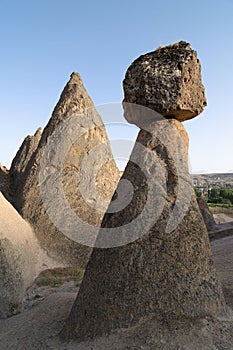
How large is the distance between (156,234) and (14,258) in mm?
3101

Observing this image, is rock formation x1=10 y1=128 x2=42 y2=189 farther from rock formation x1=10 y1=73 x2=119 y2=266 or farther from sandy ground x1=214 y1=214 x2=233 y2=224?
sandy ground x1=214 y1=214 x2=233 y2=224

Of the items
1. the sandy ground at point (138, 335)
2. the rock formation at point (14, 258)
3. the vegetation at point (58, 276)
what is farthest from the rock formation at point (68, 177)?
the sandy ground at point (138, 335)

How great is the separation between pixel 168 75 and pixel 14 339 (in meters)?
3.00

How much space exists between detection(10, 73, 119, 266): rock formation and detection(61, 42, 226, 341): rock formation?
408 centimetres

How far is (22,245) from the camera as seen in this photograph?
6.36 metres

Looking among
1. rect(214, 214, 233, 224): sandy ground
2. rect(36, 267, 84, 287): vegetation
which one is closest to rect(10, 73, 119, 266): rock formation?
rect(36, 267, 84, 287): vegetation

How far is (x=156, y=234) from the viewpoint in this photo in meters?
3.35

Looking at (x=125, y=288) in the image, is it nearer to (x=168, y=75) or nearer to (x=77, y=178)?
(x=168, y=75)

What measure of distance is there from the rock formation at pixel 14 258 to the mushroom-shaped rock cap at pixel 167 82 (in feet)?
9.74

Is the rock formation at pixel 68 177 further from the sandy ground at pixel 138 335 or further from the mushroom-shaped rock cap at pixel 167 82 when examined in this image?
the mushroom-shaped rock cap at pixel 167 82

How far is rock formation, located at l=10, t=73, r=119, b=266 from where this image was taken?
7578 millimetres

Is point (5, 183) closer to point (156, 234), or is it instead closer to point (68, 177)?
point (68, 177)

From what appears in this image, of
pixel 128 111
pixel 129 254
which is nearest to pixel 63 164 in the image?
pixel 128 111

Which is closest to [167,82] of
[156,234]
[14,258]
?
[156,234]
